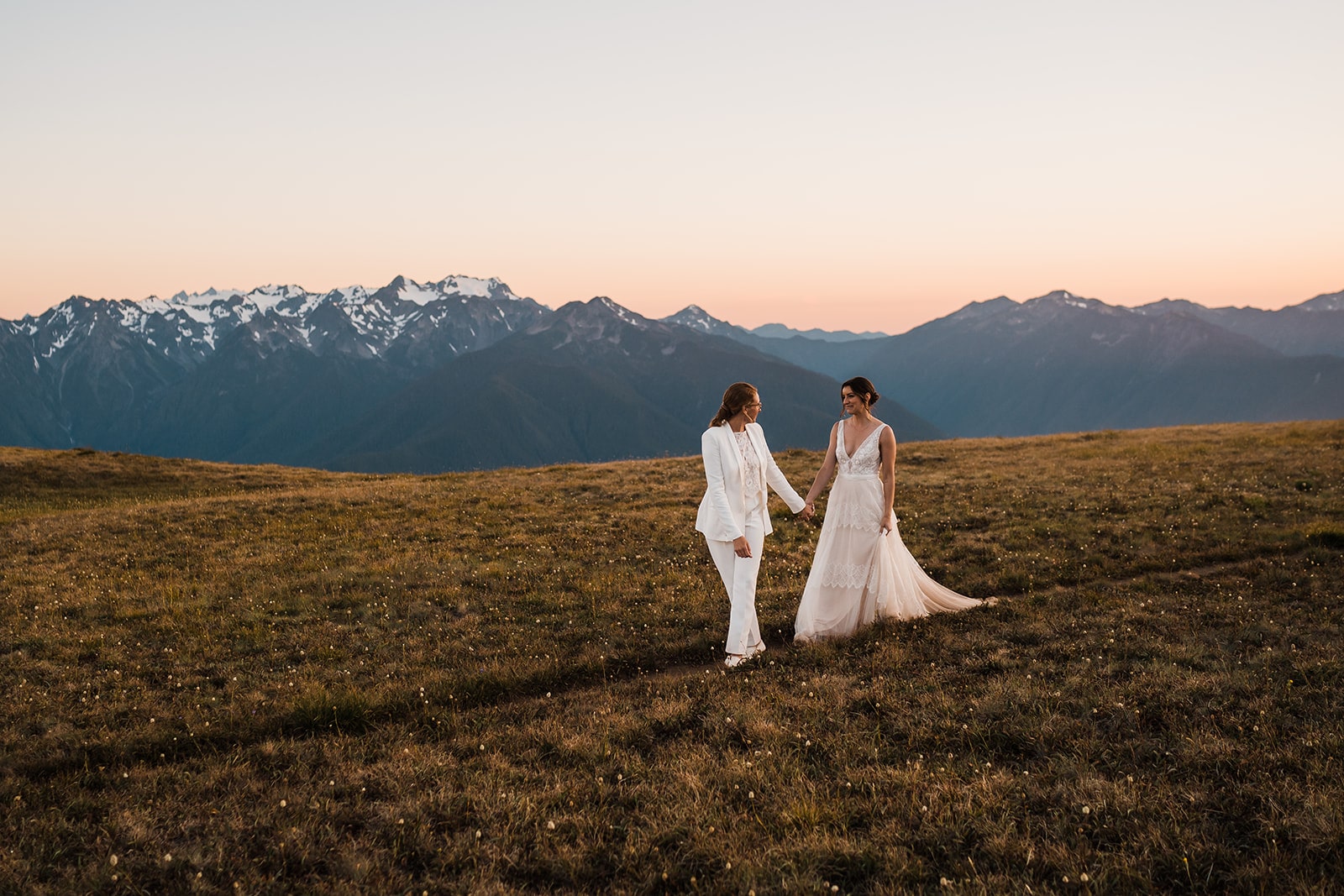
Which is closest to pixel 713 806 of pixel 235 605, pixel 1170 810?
pixel 1170 810

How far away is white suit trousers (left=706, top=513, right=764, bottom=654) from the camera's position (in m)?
11.1

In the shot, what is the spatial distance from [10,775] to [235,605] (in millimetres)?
6063

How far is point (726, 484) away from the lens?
10.9m

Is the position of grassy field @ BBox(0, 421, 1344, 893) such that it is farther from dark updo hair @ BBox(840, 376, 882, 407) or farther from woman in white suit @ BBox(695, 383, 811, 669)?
dark updo hair @ BBox(840, 376, 882, 407)

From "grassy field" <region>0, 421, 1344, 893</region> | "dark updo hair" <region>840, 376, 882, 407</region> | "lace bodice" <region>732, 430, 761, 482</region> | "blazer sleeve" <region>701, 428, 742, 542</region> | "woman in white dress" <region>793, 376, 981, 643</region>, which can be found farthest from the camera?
"woman in white dress" <region>793, 376, 981, 643</region>

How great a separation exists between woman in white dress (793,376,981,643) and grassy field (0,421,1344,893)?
0.73 m

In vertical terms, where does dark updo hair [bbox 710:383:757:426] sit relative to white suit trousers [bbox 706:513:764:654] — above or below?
above

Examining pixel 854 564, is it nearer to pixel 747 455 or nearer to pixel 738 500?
pixel 738 500

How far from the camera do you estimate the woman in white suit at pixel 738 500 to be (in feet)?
35.2

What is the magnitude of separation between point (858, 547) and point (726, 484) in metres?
2.90

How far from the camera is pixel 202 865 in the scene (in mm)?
6469

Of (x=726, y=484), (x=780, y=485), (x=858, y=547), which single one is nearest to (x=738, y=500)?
(x=726, y=484)

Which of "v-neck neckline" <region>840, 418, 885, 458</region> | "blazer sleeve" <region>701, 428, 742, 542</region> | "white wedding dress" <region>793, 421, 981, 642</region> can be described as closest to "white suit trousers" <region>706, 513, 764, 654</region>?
"blazer sleeve" <region>701, 428, 742, 542</region>

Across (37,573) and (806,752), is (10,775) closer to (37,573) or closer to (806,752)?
(806,752)
